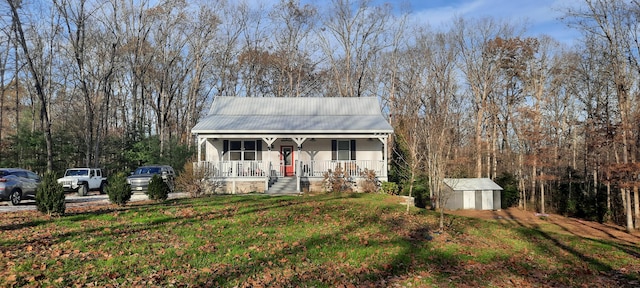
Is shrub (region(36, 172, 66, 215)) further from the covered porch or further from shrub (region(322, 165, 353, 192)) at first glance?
shrub (region(322, 165, 353, 192))

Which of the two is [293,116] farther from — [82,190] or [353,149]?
[82,190]

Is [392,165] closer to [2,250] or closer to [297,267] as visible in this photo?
[297,267]

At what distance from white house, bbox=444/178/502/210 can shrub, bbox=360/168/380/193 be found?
5.21 meters

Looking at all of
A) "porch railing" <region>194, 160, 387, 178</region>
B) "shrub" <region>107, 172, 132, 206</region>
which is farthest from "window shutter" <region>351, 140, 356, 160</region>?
"shrub" <region>107, 172, 132, 206</region>

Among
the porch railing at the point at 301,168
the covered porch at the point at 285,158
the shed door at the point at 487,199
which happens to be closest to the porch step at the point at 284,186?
the covered porch at the point at 285,158

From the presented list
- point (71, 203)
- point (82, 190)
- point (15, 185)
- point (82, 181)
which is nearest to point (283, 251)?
point (71, 203)

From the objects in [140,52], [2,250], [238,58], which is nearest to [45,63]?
[140,52]

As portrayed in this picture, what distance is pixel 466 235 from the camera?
10.3 meters

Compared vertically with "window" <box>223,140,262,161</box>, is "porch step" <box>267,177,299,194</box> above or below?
below

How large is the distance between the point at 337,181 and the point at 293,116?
5.75 meters

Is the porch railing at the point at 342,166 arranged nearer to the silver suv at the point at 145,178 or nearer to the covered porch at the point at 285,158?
the covered porch at the point at 285,158

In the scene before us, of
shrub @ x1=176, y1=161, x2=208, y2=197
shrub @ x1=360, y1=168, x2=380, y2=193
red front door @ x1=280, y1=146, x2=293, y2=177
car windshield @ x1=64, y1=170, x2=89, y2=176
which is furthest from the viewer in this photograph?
red front door @ x1=280, y1=146, x2=293, y2=177

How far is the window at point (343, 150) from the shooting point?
2064cm

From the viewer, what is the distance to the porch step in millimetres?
17844
